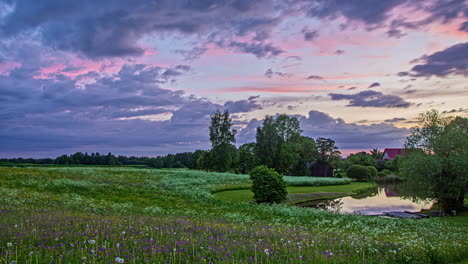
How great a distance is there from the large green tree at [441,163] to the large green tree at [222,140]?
51694 mm

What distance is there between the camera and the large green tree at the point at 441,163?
25.1 m

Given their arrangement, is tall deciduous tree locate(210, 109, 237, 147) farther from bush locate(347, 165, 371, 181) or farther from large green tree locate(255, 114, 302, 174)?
bush locate(347, 165, 371, 181)

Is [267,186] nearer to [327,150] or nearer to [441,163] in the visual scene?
[441,163]

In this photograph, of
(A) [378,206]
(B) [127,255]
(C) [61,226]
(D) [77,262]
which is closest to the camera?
(D) [77,262]

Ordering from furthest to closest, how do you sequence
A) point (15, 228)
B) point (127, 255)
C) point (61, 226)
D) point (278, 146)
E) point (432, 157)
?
point (278, 146)
point (432, 157)
point (61, 226)
point (15, 228)
point (127, 255)

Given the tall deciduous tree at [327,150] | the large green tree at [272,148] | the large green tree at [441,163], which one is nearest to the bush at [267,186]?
the large green tree at [441,163]

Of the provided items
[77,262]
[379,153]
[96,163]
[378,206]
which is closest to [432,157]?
[378,206]

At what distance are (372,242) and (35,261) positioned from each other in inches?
380

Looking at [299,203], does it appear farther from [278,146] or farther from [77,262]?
[278,146]

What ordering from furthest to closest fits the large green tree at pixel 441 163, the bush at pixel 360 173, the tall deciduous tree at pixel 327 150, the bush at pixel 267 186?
the tall deciduous tree at pixel 327 150, the bush at pixel 360 173, the bush at pixel 267 186, the large green tree at pixel 441 163

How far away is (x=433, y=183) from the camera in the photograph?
25828 millimetres

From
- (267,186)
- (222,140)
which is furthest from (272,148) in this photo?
(267,186)

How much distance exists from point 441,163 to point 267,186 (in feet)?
49.3

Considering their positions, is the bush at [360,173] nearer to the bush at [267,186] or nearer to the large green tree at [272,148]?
the large green tree at [272,148]
